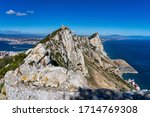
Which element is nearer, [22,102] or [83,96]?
[22,102]

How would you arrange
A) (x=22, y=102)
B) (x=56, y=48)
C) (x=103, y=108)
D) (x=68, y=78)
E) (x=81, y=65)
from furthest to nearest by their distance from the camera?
(x=81, y=65), (x=56, y=48), (x=68, y=78), (x=22, y=102), (x=103, y=108)

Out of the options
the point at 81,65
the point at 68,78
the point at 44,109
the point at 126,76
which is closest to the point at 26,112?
the point at 44,109

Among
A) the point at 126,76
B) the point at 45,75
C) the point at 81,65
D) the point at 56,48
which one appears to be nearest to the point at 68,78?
the point at 45,75

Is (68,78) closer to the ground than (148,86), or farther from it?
farther from it

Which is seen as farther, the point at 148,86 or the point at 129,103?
the point at 148,86

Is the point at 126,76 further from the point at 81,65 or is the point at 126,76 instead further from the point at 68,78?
the point at 68,78

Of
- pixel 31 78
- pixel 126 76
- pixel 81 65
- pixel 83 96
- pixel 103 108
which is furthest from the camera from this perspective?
pixel 126 76

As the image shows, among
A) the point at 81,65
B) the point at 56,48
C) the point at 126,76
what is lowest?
the point at 126,76

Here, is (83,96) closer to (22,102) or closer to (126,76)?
(22,102)

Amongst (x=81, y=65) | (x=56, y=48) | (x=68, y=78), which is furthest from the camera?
(x=81, y=65)
